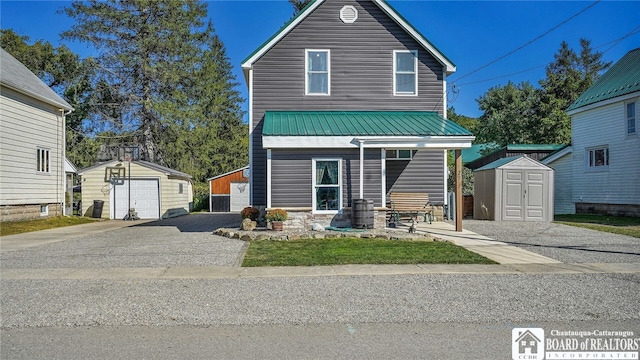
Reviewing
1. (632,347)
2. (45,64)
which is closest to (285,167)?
(632,347)

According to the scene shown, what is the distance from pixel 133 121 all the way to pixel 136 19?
706 cm

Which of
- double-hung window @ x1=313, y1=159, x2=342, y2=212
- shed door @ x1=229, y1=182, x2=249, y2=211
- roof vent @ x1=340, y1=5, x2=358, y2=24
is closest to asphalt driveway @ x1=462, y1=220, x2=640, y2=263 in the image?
double-hung window @ x1=313, y1=159, x2=342, y2=212

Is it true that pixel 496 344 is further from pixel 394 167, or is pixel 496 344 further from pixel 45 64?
pixel 45 64

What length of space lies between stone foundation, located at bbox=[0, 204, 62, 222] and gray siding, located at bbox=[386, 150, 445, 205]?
47.6 ft

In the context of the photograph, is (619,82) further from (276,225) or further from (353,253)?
(353,253)

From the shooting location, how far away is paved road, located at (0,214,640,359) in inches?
194

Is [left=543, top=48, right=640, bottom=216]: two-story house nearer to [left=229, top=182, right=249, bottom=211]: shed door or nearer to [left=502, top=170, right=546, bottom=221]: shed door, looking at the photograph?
[left=502, top=170, right=546, bottom=221]: shed door

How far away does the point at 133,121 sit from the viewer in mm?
34312

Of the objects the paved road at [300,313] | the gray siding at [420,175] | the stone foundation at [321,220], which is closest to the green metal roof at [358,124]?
the gray siding at [420,175]

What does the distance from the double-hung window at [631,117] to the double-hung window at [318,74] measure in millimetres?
14035

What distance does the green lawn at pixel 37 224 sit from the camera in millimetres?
16688

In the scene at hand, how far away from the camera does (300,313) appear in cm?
621

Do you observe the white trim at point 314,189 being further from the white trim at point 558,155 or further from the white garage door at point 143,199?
the white trim at point 558,155

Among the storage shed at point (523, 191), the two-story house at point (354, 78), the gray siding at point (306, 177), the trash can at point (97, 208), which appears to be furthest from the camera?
the trash can at point (97, 208)
